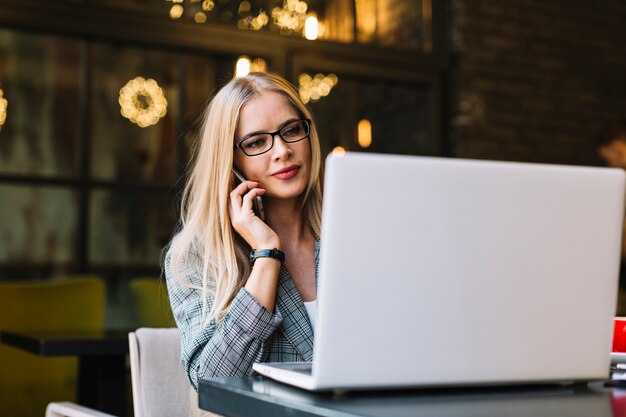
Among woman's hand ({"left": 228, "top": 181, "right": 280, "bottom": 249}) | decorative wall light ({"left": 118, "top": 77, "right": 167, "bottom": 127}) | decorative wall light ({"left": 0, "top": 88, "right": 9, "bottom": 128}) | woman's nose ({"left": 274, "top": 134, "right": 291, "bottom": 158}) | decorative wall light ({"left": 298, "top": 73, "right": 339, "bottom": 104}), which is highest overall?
decorative wall light ({"left": 298, "top": 73, "right": 339, "bottom": 104})

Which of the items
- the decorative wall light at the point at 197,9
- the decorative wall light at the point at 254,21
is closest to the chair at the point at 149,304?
the decorative wall light at the point at 197,9

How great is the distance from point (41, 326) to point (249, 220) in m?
2.25

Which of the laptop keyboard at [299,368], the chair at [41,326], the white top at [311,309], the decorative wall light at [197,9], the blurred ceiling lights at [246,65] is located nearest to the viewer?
the laptop keyboard at [299,368]

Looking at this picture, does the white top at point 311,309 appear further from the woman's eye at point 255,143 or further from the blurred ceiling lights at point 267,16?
the blurred ceiling lights at point 267,16

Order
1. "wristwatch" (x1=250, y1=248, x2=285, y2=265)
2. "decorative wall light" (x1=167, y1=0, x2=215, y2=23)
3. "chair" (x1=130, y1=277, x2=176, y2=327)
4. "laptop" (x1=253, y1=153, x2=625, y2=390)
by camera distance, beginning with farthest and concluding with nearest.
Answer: "decorative wall light" (x1=167, y1=0, x2=215, y2=23)
"chair" (x1=130, y1=277, x2=176, y2=327)
"wristwatch" (x1=250, y1=248, x2=285, y2=265)
"laptop" (x1=253, y1=153, x2=625, y2=390)

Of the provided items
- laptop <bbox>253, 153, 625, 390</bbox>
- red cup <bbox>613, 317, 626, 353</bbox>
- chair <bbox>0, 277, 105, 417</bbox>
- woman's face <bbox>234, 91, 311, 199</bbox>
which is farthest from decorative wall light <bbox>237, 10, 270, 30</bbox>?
laptop <bbox>253, 153, 625, 390</bbox>

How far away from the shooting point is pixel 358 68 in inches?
218

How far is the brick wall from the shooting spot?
582 centimetres

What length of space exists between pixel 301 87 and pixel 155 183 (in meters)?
1.04

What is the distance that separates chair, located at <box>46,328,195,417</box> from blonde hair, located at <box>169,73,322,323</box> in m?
0.20

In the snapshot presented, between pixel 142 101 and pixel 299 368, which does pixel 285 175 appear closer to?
pixel 299 368

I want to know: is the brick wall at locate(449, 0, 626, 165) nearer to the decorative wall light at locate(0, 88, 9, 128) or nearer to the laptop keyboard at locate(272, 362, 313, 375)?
the decorative wall light at locate(0, 88, 9, 128)

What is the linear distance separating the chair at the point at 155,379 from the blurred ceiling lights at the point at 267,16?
3270 mm

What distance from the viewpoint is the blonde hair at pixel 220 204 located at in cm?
190
